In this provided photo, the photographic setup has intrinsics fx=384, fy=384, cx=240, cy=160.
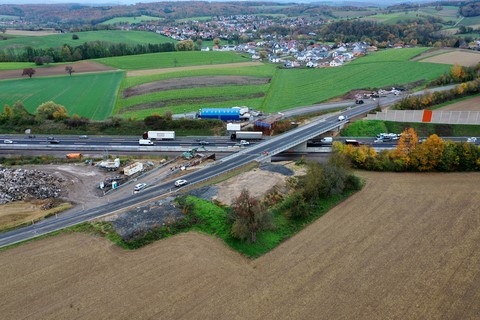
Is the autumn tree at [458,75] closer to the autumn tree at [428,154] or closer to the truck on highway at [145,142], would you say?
the autumn tree at [428,154]

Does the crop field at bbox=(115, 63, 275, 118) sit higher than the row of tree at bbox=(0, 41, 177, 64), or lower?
lower

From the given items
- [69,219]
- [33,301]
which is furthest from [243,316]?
[69,219]

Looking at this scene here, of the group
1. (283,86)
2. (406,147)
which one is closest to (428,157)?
(406,147)

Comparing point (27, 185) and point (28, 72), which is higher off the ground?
point (28, 72)

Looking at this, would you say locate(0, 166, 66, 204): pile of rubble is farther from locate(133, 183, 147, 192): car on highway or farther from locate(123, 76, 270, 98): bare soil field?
locate(123, 76, 270, 98): bare soil field

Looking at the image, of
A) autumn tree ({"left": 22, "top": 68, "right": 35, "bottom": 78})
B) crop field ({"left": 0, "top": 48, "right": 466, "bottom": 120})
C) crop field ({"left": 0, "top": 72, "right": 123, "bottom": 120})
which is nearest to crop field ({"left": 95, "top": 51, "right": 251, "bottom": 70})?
crop field ({"left": 0, "top": 48, "right": 466, "bottom": 120})

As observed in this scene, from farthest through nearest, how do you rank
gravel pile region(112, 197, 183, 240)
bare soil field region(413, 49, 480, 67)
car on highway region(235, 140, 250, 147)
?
bare soil field region(413, 49, 480, 67) < car on highway region(235, 140, 250, 147) < gravel pile region(112, 197, 183, 240)

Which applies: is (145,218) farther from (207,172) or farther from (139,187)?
(207,172)
